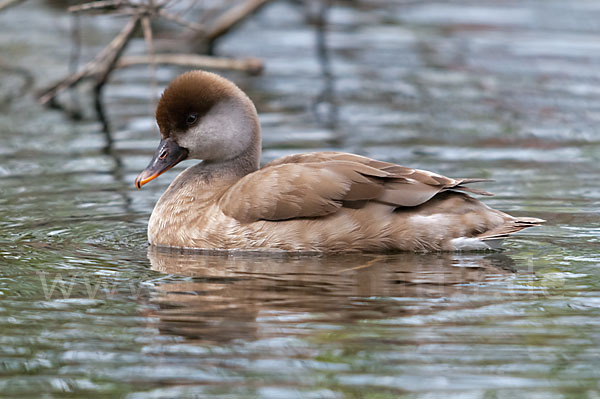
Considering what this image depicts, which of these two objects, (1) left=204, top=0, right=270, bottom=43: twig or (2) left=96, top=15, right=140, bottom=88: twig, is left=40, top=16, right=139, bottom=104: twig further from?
(1) left=204, top=0, right=270, bottom=43: twig

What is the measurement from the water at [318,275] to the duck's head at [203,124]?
74 centimetres

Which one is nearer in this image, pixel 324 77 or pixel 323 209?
pixel 323 209

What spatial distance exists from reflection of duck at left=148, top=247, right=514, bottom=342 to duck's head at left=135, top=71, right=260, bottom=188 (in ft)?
2.57

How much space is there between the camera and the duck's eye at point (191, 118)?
309 inches

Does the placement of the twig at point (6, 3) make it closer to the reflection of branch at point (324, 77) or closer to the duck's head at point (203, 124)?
the reflection of branch at point (324, 77)

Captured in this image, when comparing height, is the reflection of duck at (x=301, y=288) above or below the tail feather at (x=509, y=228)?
below

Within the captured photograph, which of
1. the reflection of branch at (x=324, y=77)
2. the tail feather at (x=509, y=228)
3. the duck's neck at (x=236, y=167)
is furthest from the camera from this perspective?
the reflection of branch at (x=324, y=77)

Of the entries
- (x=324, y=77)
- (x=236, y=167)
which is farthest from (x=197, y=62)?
(x=236, y=167)

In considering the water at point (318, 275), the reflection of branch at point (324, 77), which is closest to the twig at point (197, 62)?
the water at point (318, 275)

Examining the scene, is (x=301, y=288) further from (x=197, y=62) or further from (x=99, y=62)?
(x=197, y=62)

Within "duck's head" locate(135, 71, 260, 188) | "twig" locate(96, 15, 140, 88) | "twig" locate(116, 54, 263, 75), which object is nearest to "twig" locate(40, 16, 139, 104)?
"twig" locate(96, 15, 140, 88)

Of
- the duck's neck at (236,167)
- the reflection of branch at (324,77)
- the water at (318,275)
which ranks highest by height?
the duck's neck at (236,167)

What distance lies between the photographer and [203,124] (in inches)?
309

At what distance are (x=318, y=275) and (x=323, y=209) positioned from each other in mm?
540
